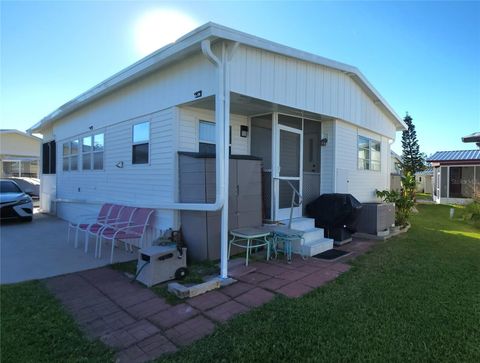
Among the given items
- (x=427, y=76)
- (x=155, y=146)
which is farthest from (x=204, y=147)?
(x=427, y=76)

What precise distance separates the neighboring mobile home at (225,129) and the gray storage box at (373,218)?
0.76 meters

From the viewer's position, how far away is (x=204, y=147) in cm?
605

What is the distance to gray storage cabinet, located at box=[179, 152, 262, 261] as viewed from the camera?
201 inches

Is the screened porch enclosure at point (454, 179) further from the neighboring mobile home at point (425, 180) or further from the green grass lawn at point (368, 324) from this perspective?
the green grass lawn at point (368, 324)

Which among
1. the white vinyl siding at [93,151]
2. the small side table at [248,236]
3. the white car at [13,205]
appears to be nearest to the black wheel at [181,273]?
the small side table at [248,236]

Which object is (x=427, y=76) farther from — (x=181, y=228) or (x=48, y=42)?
(x=48, y=42)

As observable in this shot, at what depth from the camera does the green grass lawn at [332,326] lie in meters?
2.46

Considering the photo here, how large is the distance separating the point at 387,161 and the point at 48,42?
34.4 feet

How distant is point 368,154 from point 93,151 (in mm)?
8171

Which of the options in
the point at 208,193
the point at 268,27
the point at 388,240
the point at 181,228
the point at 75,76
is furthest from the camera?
the point at 75,76

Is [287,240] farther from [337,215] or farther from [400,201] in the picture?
[400,201]

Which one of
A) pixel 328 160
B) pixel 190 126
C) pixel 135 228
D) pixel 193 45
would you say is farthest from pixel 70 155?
pixel 328 160

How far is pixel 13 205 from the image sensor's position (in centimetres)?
937

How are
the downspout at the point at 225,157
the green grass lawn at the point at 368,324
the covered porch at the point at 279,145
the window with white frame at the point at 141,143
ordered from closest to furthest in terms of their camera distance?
the green grass lawn at the point at 368,324, the downspout at the point at 225,157, the covered porch at the point at 279,145, the window with white frame at the point at 141,143
